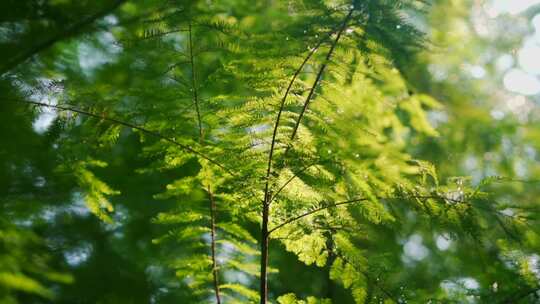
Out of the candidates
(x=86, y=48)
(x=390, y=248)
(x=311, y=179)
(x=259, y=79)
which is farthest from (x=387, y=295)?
(x=86, y=48)

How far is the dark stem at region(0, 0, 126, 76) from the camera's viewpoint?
1416 mm

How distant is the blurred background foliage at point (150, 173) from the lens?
63.2 inches

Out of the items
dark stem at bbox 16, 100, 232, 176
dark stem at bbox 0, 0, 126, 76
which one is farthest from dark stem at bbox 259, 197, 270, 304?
dark stem at bbox 0, 0, 126, 76

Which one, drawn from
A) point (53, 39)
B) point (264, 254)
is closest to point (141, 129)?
point (53, 39)

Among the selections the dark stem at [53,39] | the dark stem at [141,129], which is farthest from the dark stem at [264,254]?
the dark stem at [53,39]

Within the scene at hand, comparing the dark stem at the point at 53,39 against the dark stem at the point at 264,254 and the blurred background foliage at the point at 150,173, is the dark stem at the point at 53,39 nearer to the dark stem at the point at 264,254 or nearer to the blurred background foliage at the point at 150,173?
the blurred background foliage at the point at 150,173

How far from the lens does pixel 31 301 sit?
2863 millimetres

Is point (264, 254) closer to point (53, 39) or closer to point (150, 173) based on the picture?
point (150, 173)

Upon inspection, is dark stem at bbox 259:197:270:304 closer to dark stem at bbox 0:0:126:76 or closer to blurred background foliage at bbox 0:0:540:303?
blurred background foliage at bbox 0:0:540:303

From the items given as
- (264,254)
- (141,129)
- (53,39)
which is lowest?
(264,254)

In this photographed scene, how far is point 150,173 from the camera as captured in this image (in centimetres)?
214

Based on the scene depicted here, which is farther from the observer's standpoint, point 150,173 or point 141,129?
point 150,173

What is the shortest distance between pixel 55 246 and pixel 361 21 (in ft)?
9.17

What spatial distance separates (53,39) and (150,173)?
33.1 inches
